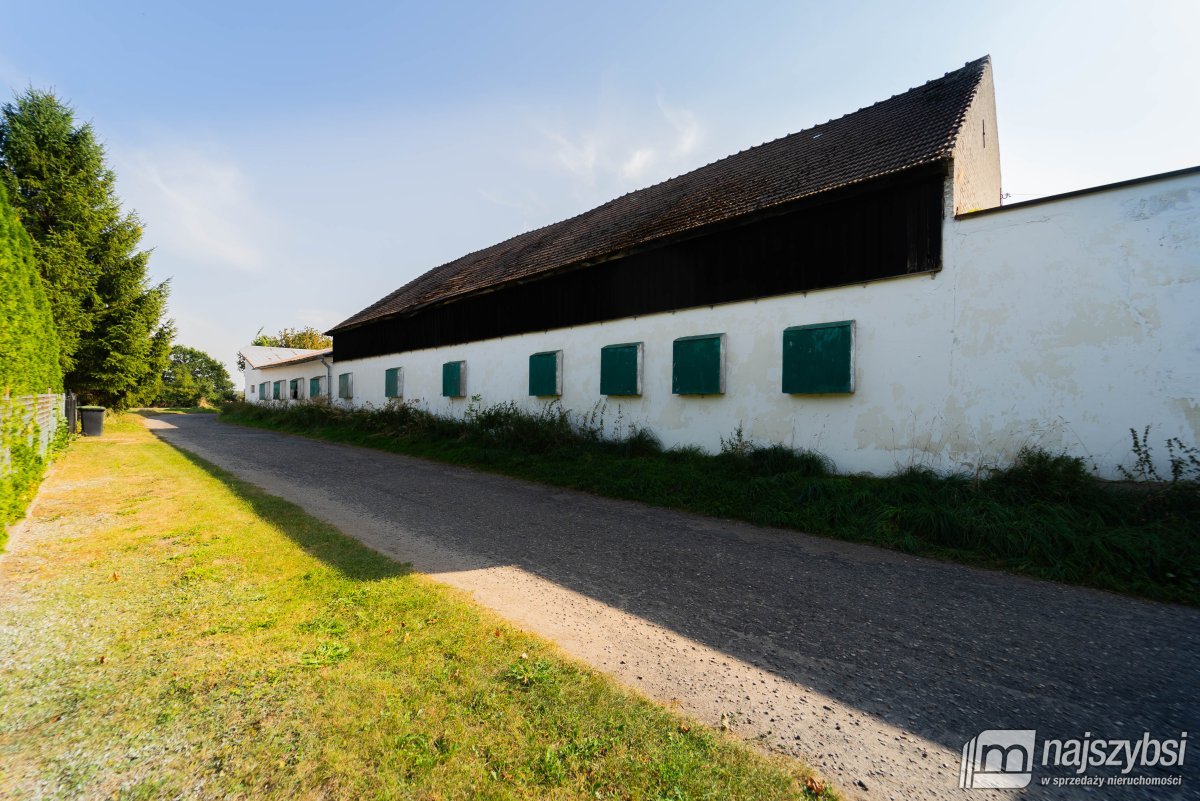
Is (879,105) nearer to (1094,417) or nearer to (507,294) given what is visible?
(1094,417)

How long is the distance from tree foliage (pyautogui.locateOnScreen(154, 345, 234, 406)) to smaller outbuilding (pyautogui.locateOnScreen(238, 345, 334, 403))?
16.8 ft

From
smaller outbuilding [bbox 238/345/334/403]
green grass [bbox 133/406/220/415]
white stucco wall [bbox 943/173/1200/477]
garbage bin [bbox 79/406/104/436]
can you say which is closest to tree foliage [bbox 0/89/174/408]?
garbage bin [bbox 79/406/104/436]

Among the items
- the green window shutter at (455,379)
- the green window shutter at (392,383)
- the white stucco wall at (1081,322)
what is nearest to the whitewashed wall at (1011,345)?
the white stucco wall at (1081,322)

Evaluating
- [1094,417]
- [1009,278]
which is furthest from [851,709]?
[1009,278]

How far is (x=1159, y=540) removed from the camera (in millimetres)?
4445

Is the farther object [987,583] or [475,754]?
[987,583]

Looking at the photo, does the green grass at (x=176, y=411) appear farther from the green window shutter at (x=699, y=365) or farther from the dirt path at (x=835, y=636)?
the green window shutter at (x=699, y=365)

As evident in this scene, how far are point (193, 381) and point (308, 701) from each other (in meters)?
81.0

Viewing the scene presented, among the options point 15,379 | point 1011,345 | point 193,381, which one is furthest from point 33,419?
point 193,381

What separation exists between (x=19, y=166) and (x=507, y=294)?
1708 cm

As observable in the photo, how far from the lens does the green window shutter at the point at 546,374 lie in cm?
1203

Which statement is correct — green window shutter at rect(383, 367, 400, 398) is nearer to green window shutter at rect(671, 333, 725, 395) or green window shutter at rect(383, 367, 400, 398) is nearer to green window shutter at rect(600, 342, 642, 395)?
green window shutter at rect(600, 342, 642, 395)

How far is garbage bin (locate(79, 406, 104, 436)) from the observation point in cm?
1603

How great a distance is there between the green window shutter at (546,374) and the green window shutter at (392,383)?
313 inches
